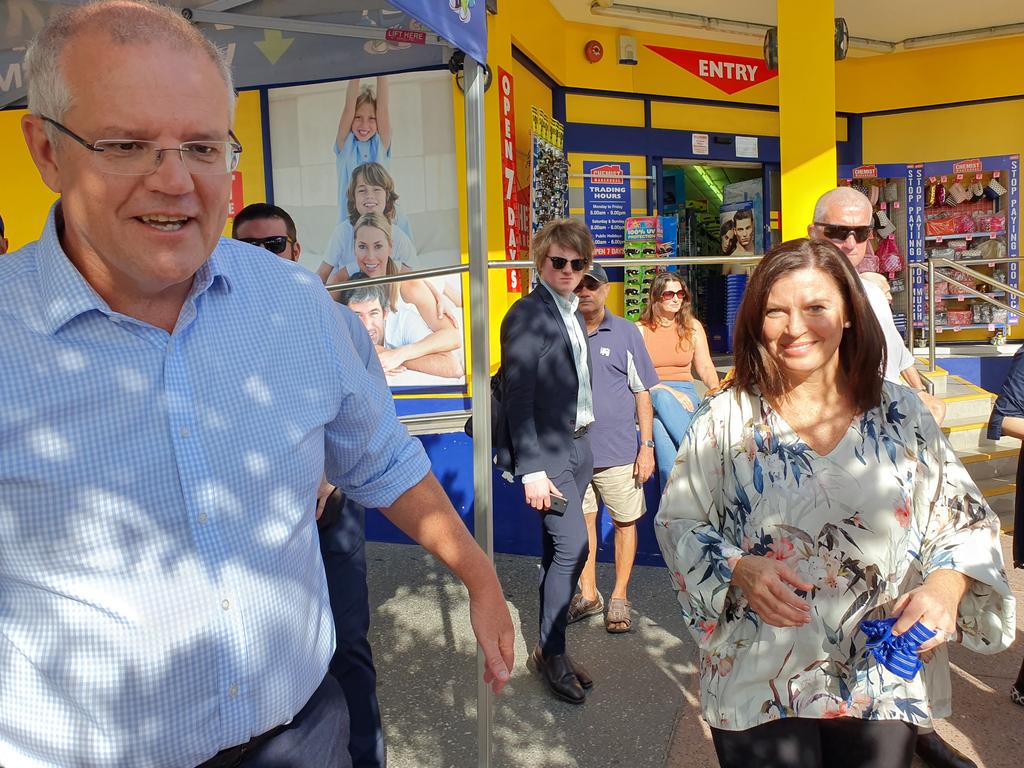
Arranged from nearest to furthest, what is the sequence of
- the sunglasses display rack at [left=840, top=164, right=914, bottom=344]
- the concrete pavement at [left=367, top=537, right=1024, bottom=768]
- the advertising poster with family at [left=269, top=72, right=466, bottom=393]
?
1. the concrete pavement at [left=367, top=537, right=1024, bottom=768]
2. the advertising poster with family at [left=269, top=72, right=466, bottom=393]
3. the sunglasses display rack at [left=840, top=164, right=914, bottom=344]

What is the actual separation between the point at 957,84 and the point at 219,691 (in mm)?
12893

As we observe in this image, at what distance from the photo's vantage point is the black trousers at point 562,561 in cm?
364

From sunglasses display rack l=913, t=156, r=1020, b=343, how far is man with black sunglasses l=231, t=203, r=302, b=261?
401 inches

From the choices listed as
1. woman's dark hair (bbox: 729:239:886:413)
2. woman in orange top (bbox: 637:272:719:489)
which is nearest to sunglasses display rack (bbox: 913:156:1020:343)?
woman in orange top (bbox: 637:272:719:489)

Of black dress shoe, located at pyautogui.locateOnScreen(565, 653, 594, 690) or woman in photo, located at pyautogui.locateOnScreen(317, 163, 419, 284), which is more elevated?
woman in photo, located at pyautogui.locateOnScreen(317, 163, 419, 284)

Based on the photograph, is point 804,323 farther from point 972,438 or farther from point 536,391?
point 972,438

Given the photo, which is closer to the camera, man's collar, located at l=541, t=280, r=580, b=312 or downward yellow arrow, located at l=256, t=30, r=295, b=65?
man's collar, located at l=541, t=280, r=580, b=312

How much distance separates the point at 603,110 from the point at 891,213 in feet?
15.5

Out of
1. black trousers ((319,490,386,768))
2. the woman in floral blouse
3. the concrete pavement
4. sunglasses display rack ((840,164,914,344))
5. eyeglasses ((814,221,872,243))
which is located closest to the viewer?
the woman in floral blouse

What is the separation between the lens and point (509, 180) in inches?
299

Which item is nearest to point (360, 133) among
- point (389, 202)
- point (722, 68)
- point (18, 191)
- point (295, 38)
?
point (389, 202)

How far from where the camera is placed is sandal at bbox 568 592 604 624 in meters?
4.39

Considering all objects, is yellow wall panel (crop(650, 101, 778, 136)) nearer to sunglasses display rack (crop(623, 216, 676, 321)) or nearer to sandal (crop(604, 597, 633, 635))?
sunglasses display rack (crop(623, 216, 676, 321))

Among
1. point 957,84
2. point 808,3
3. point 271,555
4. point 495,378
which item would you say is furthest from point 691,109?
point 271,555
